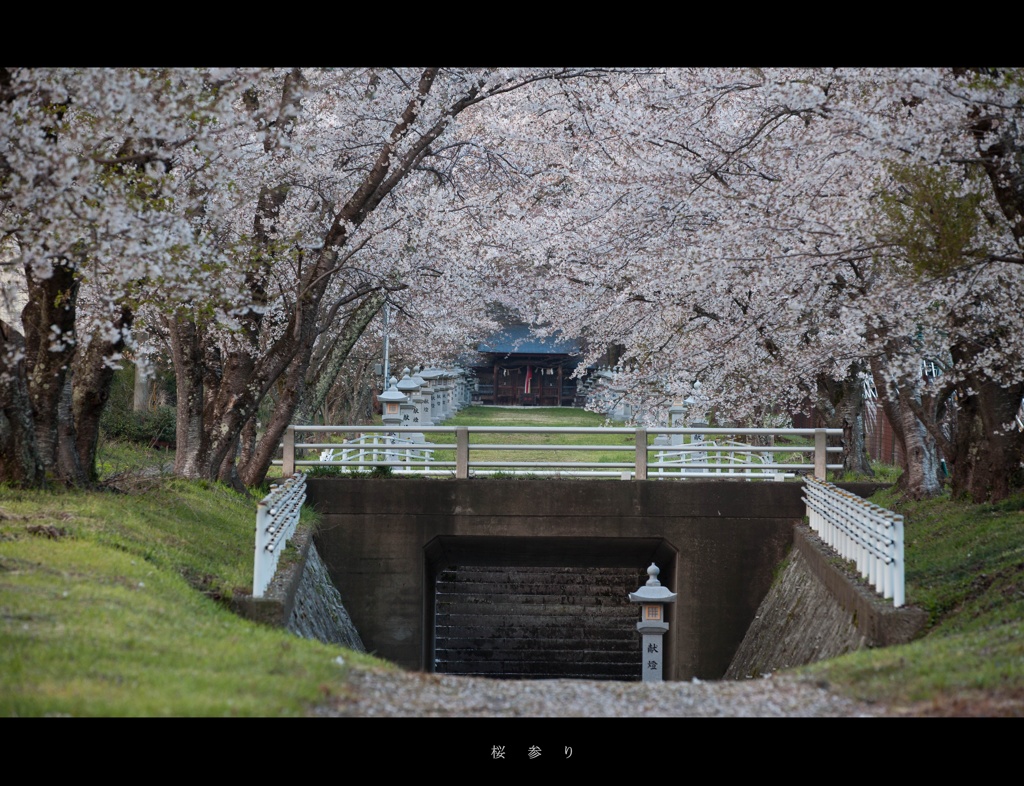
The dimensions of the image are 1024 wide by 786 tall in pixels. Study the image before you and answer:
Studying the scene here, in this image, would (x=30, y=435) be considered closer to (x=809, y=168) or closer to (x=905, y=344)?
(x=809, y=168)

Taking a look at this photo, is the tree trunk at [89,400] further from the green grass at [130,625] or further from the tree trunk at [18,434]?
the tree trunk at [18,434]

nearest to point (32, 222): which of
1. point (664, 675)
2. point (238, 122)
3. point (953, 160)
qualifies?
point (238, 122)

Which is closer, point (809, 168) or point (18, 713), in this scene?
point (18, 713)

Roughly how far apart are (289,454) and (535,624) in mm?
6481

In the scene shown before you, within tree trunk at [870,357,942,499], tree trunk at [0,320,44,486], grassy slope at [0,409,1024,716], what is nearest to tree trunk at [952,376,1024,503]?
tree trunk at [870,357,942,499]

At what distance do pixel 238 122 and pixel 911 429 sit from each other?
37.6ft

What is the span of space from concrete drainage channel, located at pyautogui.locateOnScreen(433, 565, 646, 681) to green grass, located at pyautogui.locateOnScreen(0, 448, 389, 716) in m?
8.46

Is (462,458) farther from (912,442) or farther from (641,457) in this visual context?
(912,442)

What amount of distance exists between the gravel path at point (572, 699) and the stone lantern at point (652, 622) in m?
5.68

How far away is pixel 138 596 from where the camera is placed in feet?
28.3

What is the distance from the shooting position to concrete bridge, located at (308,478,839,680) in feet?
55.8

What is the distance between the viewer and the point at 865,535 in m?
11.3

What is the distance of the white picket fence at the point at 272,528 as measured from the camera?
993 centimetres

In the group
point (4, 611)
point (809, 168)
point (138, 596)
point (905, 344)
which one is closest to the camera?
point (4, 611)
